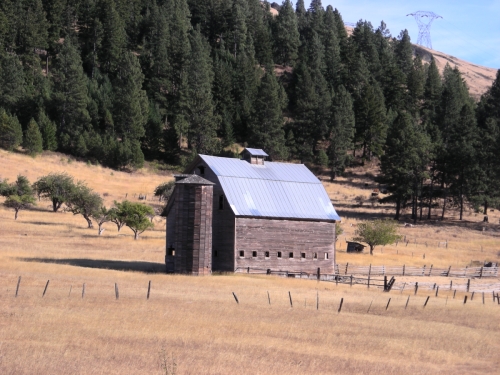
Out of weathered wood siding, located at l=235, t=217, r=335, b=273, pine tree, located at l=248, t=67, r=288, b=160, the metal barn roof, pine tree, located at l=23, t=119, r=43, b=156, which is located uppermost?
pine tree, located at l=248, t=67, r=288, b=160

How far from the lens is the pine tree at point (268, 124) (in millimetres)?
104000

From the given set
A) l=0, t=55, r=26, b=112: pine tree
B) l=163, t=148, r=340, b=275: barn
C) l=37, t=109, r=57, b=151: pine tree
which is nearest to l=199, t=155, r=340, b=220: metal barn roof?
l=163, t=148, r=340, b=275: barn

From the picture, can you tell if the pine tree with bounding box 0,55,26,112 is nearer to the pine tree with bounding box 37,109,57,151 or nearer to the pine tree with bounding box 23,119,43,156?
the pine tree with bounding box 37,109,57,151

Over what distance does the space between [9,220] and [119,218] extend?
30.5 feet

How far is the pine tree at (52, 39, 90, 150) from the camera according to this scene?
98.2 m

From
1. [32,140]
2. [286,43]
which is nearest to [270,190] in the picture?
[32,140]

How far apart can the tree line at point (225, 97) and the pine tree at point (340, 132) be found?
0.73ft

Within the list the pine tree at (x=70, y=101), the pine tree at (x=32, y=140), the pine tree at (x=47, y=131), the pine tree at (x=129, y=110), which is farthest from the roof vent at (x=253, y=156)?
the pine tree at (x=129, y=110)

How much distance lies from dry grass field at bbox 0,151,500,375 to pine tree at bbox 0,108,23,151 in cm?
3695

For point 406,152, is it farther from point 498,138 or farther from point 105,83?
point 105,83

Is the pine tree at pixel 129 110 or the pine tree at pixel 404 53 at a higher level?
the pine tree at pixel 404 53

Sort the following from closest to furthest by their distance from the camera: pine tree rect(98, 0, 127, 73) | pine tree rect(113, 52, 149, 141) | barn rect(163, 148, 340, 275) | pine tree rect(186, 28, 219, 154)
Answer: barn rect(163, 148, 340, 275), pine tree rect(113, 52, 149, 141), pine tree rect(186, 28, 219, 154), pine tree rect(98, 0, 127, 73)

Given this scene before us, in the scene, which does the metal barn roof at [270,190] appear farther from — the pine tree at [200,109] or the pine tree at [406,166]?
the pine tree at [200,109]

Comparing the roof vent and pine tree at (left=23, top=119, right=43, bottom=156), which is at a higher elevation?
pine tree at (left=23, top=119, right=43, bottom=156)
